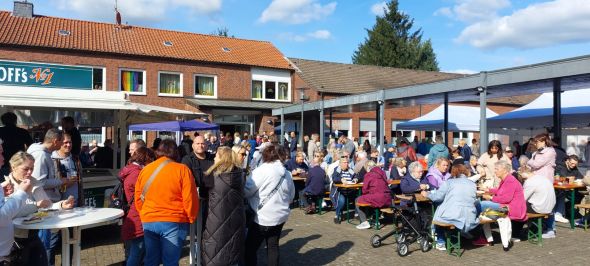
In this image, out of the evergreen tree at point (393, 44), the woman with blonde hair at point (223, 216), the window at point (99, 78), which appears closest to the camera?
the woman with blonde hair at point (223, 216)

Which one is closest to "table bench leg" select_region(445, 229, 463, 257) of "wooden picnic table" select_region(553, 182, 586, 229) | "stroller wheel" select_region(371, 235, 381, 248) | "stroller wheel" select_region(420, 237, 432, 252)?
"stroller wheel" select_region(420, 237, 432, 252)

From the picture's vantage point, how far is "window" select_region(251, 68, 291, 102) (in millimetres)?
26688

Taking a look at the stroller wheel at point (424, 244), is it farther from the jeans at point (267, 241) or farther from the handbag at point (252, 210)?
the handbag at point (252, 210)

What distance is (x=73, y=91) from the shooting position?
23.0 ft

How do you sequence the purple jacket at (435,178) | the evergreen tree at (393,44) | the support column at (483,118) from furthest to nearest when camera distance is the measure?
1. the evergreen tree at (393,44)
2. the support column at (483,118)
3. the purple jacket at (435,178)

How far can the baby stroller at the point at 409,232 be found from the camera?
6.54 metres

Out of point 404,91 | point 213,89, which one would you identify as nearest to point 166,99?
point 213,89

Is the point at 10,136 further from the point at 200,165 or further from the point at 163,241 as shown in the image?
the point at 163,241

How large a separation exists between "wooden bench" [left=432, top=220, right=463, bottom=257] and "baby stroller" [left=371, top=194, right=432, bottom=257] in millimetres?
274

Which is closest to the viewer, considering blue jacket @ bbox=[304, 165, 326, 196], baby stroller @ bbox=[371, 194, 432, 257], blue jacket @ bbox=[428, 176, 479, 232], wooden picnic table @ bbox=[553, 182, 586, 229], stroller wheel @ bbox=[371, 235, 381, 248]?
blue jacket @ bbox=[428, 176, 479, 232]

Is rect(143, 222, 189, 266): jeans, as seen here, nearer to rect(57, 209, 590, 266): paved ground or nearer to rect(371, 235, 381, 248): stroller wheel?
rect(57, 209, 590, 266): paved ground

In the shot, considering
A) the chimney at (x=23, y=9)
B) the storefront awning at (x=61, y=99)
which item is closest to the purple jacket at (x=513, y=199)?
the storefront awning at (x=61, y=99)

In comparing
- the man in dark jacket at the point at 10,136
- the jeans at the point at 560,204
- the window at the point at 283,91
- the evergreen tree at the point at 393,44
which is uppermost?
the evergreen tree at the point at 393,44

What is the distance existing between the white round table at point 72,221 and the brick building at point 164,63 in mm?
18655
